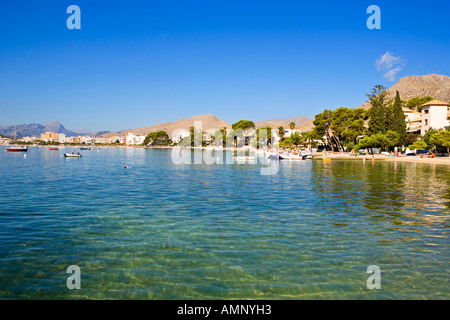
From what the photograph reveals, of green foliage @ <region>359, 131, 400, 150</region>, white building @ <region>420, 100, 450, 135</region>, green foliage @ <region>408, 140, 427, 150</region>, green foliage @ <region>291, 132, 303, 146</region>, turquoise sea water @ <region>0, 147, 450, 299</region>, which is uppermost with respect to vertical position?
white building @ <region>420, 100, 450, 135</region>

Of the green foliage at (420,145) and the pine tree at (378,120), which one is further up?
the pine tree at (378,120)

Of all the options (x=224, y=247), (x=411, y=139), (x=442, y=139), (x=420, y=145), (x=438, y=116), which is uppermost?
(x=438, y=116)

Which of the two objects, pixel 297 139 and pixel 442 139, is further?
pixel 297 139

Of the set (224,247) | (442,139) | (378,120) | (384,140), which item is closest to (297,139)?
(378,120)

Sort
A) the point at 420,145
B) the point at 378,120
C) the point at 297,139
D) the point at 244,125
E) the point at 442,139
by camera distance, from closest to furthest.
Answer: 1. the point at 442,139
2. the point at 420,145
3. the point at 378,120
4. the point at 297,139
5. the point at 244,125

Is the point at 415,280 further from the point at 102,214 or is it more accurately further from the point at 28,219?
the point at 28,219

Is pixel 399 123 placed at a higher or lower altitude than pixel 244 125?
lower

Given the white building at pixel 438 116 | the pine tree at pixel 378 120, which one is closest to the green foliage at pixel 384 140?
the pine tree at pixel 378 120

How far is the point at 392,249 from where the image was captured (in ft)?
33.7

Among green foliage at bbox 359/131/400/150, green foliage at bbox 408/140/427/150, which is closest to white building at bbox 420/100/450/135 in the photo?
green foliage at bbox 359/131/400/150

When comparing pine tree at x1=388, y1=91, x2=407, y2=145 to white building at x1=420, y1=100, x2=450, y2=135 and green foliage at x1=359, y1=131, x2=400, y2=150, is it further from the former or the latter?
white building at x1=420, y1=100, x2=450, y2=135

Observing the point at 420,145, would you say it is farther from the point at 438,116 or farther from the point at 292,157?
the point at 292,157

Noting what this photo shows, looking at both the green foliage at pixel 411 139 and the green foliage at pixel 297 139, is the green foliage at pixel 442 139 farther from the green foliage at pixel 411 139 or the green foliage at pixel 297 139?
the green foliage at pixel 297 139
